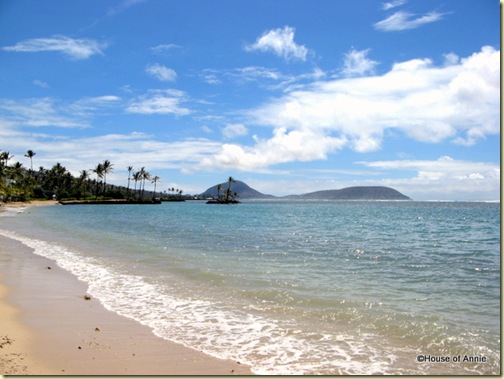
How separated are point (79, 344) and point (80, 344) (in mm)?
19

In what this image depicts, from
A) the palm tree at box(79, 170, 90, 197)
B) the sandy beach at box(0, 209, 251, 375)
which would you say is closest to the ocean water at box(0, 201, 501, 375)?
the sandy beach at box(0, 209, 251, 375)

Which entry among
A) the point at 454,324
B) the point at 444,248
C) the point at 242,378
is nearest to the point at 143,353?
the point at 242,378

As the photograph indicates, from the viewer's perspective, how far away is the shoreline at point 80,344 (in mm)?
6320

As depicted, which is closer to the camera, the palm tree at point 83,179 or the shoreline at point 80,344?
the shoreline at point 80,344

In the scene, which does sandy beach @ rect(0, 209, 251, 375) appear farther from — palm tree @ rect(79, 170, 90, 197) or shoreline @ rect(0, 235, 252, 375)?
palm tree @ rect(79, 170, 90, 197)

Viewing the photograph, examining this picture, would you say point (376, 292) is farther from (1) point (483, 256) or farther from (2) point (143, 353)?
(1) point (483, 256)

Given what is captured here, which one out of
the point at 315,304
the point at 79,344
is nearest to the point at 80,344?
the point at 79,344

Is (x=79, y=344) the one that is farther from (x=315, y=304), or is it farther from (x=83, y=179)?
(x=83, y=179)

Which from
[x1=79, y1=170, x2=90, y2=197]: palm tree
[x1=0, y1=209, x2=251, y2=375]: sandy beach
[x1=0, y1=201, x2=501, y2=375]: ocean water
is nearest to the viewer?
[x1=0, y1=209, x2=251, y2=375]: sandy beach

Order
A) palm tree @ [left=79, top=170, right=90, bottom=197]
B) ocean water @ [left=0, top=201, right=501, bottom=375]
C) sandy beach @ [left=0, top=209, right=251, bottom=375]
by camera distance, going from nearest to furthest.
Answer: sandy beach @ [left=0, top=209, right=251, bottom=375] < ocean water @ [left=0, top=201, right=501, bottom=375] < palm tree @ [left=79, top=170, right=90, bottom=197]

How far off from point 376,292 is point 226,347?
257 inches

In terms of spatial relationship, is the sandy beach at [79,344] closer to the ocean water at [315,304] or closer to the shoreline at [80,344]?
the shoreline at [80,344]

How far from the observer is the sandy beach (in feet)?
20.7

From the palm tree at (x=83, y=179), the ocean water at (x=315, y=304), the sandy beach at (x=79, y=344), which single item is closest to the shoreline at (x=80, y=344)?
the sandy beach at (x=79, y=344)
